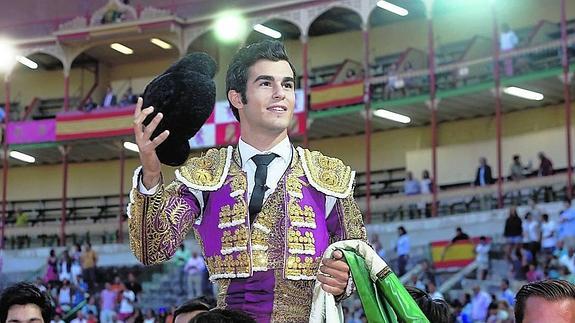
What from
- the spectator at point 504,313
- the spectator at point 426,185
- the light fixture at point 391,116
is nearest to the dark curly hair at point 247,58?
the spectator at point 504,313

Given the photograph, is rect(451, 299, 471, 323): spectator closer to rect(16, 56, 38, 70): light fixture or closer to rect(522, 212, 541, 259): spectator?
rect(522, 212, 541, 259): spectator

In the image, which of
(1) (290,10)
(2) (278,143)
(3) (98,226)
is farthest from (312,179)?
(3) (98,226)

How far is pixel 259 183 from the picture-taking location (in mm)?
3492

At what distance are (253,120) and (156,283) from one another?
17542mm

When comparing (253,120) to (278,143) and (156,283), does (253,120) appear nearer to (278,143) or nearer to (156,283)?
(278,143)

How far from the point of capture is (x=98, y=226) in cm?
2539

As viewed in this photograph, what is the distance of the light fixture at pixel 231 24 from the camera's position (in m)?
24.4

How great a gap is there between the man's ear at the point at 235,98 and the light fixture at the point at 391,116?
19.6 metres

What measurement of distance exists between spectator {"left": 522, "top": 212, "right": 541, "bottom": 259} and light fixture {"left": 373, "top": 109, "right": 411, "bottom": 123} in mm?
7910

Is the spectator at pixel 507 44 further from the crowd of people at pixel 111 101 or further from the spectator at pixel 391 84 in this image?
the crowd of people at pixel 111 101

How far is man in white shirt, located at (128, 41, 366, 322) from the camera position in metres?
3.34

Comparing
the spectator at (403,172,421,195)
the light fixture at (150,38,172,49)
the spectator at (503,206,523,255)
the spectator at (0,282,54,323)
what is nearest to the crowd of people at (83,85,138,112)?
the light fixture at (150,38,172,49)

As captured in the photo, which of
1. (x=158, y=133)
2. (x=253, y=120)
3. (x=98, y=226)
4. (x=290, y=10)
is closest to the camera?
(x=158, y=133)

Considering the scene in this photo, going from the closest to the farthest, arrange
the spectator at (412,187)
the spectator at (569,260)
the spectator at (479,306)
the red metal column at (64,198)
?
the spectator at (479,306) < the spectator at (569,260) < the spectator at (412,187) < the red metal column at (64,198)
